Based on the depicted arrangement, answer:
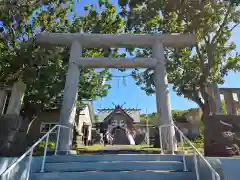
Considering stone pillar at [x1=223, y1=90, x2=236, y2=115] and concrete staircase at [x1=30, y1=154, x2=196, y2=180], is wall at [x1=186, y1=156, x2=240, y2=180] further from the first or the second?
stone pillar at [x1=223, y1=90, x2=236, y2=115]

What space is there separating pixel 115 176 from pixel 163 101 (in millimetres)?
3061

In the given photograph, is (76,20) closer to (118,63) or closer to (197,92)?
(118,63)

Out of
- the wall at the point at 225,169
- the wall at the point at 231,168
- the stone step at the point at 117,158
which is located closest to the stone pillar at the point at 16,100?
the stone step at the point at 117,158

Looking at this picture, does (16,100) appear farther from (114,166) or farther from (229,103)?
(229,103)

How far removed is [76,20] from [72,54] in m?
5.20

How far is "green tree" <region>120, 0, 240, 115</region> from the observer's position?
7.26m

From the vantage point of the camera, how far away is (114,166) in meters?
4.00

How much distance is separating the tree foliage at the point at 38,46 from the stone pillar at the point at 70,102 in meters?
1.75

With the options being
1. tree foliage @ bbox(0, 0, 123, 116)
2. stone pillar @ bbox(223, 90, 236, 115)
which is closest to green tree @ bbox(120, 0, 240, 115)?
stone pillar @ bbox(223, 90, 236, 115)

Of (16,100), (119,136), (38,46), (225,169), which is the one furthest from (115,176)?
(119,136)

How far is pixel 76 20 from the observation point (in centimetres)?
1119

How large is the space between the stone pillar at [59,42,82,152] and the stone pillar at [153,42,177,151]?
2616 millimetres

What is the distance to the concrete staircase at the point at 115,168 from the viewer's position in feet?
11.8

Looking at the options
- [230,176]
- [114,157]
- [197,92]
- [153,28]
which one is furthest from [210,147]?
[153,28]
